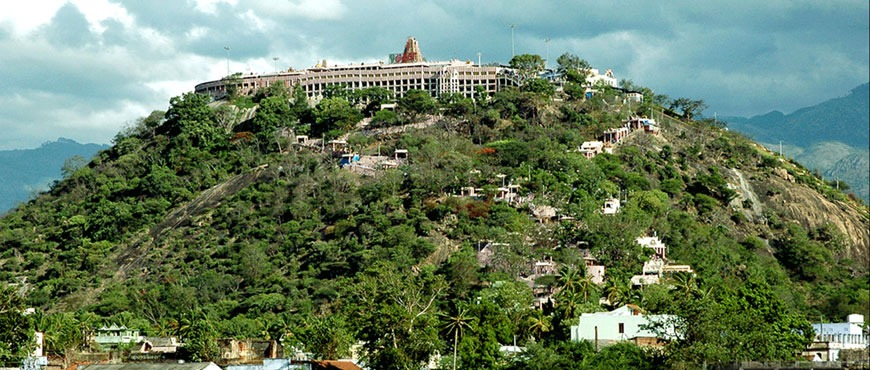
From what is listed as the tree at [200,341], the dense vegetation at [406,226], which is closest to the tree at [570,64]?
the dense vegetation at [406,226]

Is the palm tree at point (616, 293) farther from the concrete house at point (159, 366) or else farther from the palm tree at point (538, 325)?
the concrete house at point (159, 366)

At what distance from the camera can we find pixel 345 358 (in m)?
85.5

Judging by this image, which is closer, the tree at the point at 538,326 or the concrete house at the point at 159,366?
the concrete house at the point at 159,366

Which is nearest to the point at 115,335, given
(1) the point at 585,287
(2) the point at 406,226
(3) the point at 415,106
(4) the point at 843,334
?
(2) the point at 406,226

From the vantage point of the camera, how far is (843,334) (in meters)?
104

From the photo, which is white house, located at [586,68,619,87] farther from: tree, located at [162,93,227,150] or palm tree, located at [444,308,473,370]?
palm tree, located at [444,308,473,370]

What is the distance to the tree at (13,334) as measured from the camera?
234 ft

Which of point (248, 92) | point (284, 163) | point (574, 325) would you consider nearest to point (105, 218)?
point (284, 163)

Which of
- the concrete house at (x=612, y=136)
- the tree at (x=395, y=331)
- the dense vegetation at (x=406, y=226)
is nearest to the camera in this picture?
the tree at (x=395, y=331)

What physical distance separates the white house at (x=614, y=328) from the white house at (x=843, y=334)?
541 inches

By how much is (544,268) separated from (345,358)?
40.3m

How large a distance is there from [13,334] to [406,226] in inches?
2308

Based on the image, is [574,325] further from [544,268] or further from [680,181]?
[680,181]

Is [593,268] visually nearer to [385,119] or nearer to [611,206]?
[611,206]
